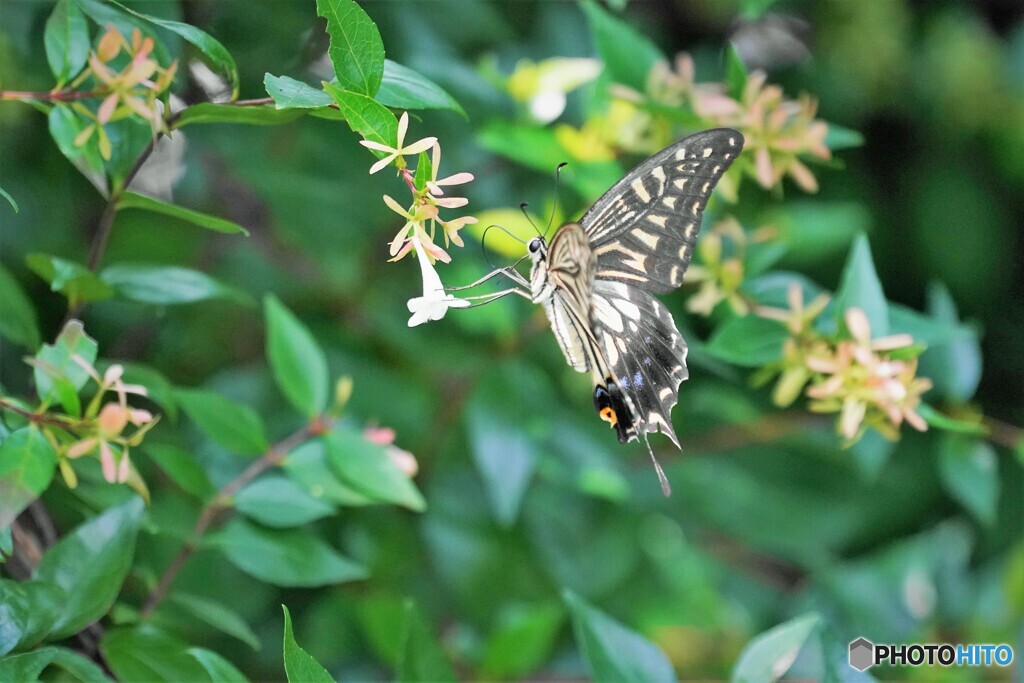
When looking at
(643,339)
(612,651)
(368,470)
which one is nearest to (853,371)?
(643,339)

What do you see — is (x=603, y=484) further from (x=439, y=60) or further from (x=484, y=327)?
(x=439, y=60)

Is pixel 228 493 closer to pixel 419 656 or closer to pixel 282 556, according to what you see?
pixel 282 556

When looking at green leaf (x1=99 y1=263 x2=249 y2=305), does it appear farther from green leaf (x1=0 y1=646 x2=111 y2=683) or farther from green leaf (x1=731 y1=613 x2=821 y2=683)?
green leaf (x1=731 y1=613 x2=821 y2=683)

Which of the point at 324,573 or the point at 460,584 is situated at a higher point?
the point at 324,573

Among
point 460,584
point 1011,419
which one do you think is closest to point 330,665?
point 460,584

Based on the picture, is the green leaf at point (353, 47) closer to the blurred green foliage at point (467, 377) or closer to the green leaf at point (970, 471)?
the blurred green foliage at point (467, 377)

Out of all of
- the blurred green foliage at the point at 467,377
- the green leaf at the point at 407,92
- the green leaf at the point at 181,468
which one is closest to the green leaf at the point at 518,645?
the blurred green foliage at the point at 467,377

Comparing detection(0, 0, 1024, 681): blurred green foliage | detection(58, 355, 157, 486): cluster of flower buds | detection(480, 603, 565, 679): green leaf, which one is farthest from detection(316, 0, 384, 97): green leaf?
detection(480, 603, 565, 679): green leaf
